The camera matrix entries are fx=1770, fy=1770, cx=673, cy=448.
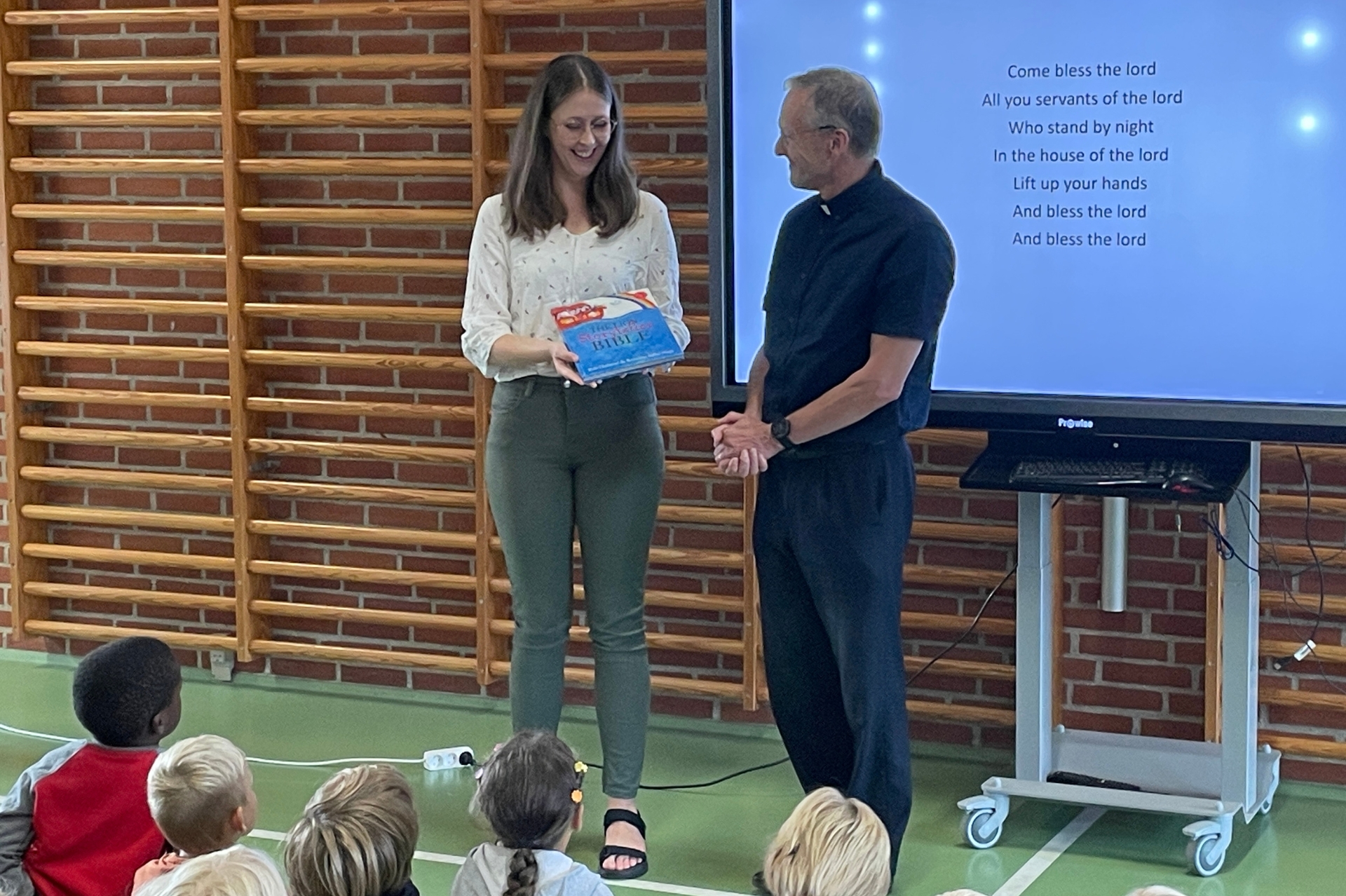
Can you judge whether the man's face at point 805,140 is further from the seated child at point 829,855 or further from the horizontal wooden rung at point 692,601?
the horizontal wooden rung at point 692,601

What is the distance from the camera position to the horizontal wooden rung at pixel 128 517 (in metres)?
5.30

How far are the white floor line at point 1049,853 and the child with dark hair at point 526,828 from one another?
56.5 inches

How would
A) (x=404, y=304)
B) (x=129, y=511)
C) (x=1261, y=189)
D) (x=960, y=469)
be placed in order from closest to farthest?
(x=1261, y=189), (x=960, y=469), (x=404, y=304), (x=129, y=511)

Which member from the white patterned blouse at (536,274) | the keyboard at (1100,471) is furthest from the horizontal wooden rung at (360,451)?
the keyboard at (1100,471)

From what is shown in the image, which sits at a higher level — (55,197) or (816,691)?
(55,197)

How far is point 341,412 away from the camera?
5105mm

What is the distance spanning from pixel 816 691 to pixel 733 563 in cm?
111

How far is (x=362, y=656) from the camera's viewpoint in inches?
204

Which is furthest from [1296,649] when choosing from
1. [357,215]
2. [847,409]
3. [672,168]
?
[357,215]

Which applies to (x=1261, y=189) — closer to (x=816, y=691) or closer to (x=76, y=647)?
(x=816, y=691)

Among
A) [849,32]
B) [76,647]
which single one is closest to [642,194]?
[849,32]

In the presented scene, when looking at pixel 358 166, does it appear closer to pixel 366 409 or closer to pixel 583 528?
pixel 366 409

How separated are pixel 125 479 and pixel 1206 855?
Result: 3.35 meters

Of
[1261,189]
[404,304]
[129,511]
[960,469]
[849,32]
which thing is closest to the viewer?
[1261,189]
